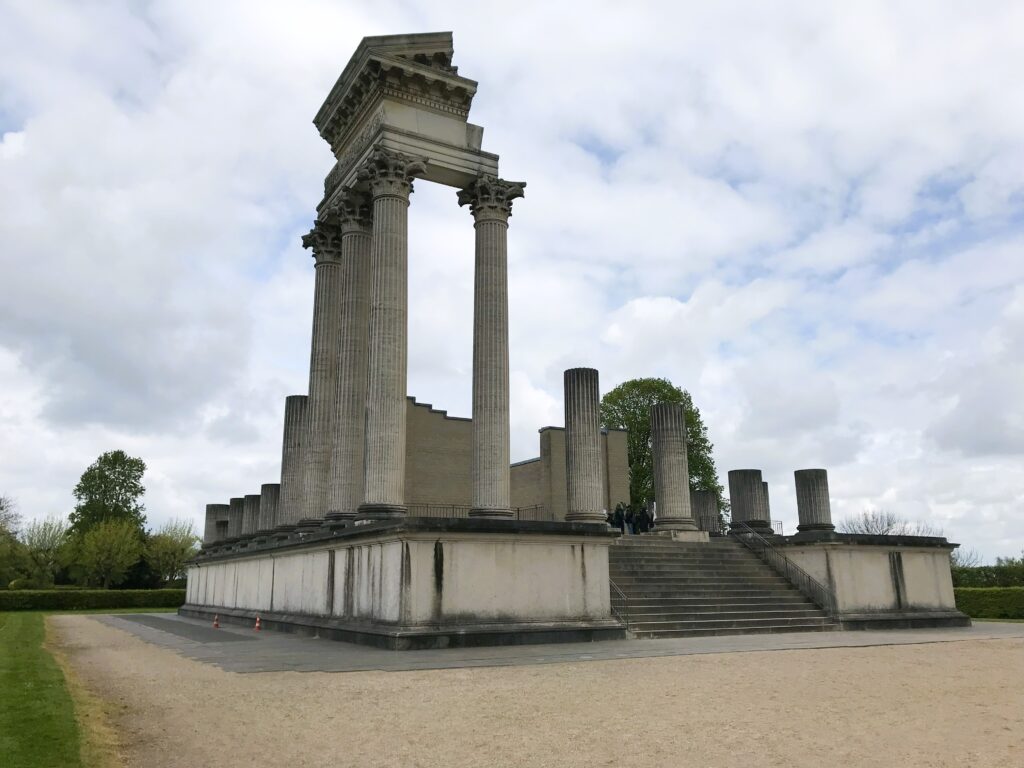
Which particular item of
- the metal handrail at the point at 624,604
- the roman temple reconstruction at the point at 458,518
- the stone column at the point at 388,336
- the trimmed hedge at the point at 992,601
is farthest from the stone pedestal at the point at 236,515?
the trimmed hedge at the point at 992,601

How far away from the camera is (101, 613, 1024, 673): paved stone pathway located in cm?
1420

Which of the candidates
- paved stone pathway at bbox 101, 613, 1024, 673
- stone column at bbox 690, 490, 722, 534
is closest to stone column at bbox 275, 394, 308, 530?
paved stone pathway at bbox 101, 613, 1024, 673

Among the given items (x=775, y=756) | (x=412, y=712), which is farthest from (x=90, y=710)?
(x=775, y=756)

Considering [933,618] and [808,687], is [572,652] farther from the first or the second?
[933,618]

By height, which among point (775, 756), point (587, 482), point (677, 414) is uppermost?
point (677, 414)

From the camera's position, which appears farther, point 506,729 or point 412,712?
point 412,712

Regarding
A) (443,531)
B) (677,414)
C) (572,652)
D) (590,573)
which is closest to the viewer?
(572,652)

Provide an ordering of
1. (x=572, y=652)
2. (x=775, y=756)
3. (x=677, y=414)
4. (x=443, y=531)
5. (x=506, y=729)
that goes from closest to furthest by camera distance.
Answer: (x=775, y=756) → (x=506, y=729) → (x=572, y=652) → (x=443, y=531) → (x=677, y=414)

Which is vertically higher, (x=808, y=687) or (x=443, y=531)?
(x=443, y=531)

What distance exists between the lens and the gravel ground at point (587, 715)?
7.43 meters

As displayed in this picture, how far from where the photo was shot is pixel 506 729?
8516 mm

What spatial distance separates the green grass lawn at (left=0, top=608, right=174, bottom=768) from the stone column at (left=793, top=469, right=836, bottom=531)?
22.9m

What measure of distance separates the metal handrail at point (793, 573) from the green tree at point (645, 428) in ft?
102

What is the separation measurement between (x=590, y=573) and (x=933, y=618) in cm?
1227
